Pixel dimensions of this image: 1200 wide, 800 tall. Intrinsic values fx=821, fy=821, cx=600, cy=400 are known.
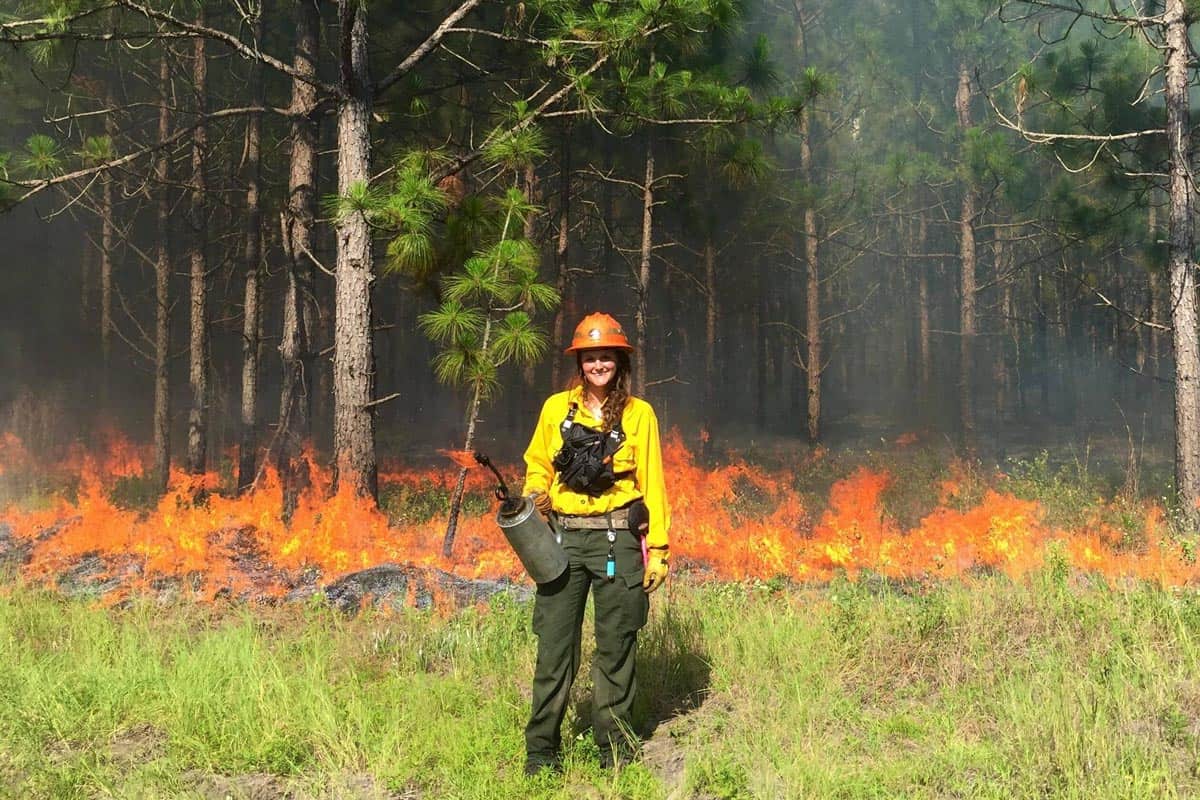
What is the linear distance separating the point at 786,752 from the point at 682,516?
6.52m

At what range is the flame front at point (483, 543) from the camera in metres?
7.32

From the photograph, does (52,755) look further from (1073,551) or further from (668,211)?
(668,211)

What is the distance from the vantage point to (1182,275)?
9.16 meters

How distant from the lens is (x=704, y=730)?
4.19m

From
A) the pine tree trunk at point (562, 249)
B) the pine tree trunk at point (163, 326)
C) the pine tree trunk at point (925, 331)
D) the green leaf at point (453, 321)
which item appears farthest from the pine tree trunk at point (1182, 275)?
the pine tree trunk at point (925, 331)

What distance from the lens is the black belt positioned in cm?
377

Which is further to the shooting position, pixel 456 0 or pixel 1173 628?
pixel 456 0

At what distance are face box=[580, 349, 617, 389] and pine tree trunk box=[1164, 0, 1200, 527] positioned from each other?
8379 millimetres

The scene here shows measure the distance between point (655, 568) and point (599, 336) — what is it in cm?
110

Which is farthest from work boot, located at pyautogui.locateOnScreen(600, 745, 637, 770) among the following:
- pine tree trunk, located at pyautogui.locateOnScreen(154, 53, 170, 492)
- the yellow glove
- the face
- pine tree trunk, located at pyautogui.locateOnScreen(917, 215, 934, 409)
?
pine tree trunk, located at pyautogui.locateOnScreen(917, 215, 934, 409)

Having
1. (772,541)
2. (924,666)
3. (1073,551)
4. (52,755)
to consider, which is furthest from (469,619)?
(1073,551)

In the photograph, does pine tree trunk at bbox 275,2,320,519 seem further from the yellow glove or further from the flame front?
the yellow glove

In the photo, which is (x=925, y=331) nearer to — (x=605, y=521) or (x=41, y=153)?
(x=41, y=153)

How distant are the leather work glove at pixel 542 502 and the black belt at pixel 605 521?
0.14 meters
